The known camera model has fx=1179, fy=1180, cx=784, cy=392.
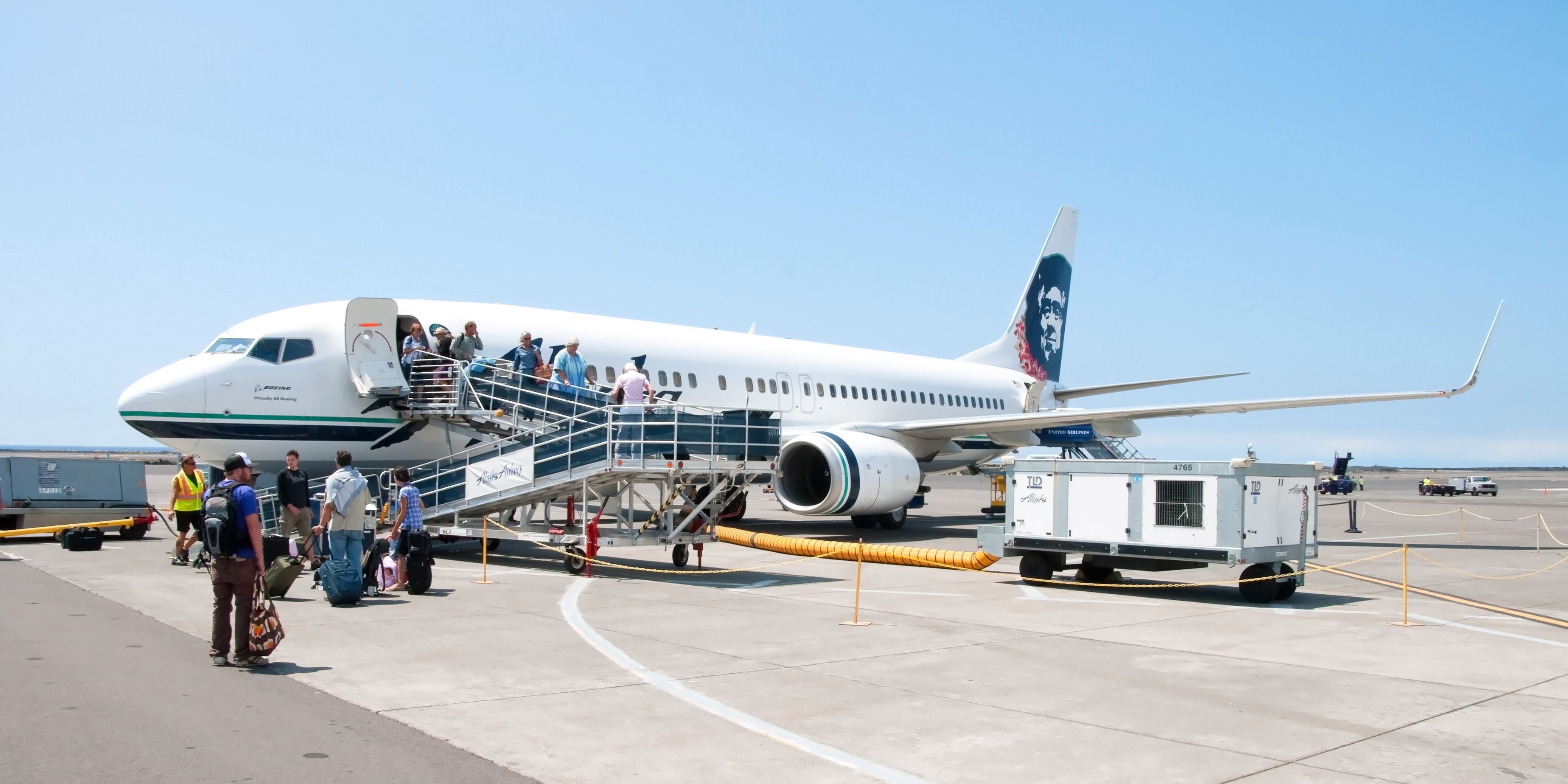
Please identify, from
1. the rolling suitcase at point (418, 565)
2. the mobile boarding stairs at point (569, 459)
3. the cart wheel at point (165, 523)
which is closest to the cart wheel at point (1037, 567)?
the mobile boarding stairs at point (569, 459)

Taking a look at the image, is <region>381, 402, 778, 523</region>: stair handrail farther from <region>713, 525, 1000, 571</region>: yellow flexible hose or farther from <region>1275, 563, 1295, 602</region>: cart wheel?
<region>1275, 563, 1295, 602</region>: cart wheel

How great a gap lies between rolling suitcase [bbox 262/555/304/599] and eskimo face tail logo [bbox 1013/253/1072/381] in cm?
2504

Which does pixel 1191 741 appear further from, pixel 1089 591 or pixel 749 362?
pixel 749 362

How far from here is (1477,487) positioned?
58719mm

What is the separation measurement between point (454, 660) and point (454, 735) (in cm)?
229

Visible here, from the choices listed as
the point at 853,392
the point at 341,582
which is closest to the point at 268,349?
the point at 341,582

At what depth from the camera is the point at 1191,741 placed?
20.0ft

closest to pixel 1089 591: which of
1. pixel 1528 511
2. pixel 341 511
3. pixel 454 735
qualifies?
pixel 341 511

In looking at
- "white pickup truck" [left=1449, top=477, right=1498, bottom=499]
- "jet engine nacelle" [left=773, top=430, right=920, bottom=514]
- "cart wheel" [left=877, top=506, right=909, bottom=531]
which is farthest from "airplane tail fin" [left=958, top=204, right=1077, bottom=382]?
"white pickup truck" [left=1449, top=477, right=1498, bottom=499]

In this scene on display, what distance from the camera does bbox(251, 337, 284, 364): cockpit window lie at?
15.8 m

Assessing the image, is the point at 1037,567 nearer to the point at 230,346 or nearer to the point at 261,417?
the point at 261,417

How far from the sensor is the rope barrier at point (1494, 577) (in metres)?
15.1

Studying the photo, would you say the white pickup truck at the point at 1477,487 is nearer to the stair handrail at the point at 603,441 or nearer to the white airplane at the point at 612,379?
the white airplane at the point at 612,379

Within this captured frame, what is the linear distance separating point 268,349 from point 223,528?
28.9 feet
